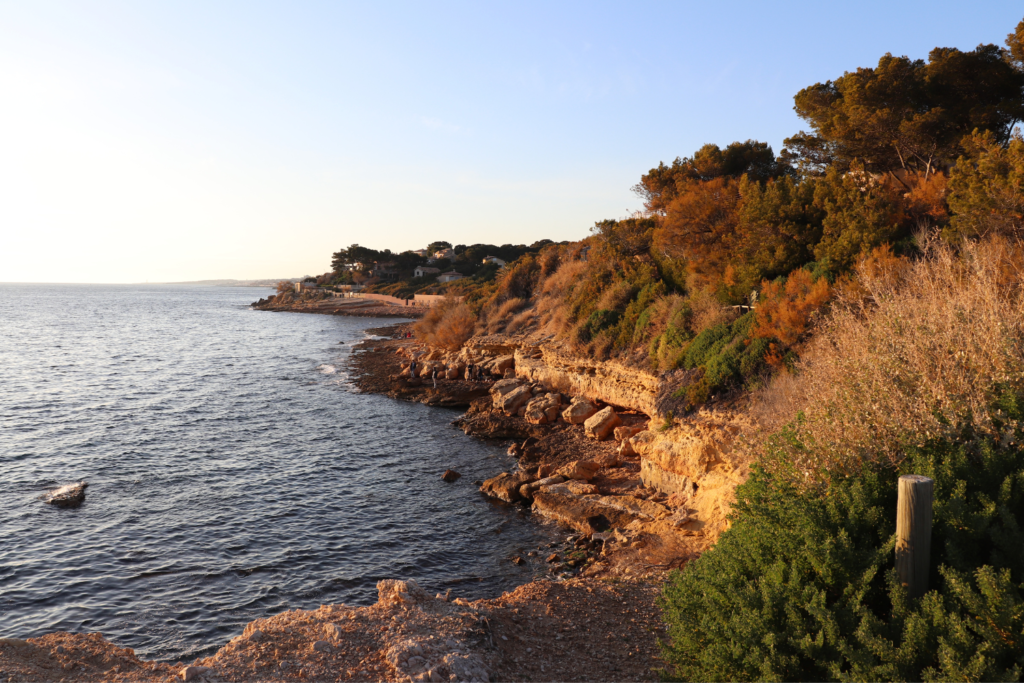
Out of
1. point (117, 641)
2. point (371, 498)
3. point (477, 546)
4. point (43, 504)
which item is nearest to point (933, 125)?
point (477, 546)

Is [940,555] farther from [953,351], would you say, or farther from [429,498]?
[429,498]

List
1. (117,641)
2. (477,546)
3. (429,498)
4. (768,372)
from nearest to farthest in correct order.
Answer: (117,641), (477,546), (768,372), (429,498)

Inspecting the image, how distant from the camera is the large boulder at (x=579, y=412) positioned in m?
23.2

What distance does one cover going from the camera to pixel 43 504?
16438mm

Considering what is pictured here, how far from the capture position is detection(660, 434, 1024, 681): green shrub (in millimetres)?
5102

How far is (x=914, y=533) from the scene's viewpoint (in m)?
5.68

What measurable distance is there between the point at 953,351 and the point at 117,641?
14.2 meters

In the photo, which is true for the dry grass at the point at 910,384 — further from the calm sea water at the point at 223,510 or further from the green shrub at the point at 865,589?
the calm sea water at the point at 223,510

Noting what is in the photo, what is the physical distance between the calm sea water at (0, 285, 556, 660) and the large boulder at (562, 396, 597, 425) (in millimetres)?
3436

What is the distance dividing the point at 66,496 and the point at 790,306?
21762 mm

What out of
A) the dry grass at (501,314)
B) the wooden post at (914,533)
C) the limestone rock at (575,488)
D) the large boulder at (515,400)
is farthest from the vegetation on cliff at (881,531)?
the dry grass at (501,314)

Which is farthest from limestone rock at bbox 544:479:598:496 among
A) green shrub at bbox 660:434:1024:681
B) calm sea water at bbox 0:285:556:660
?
green shrub at bbox 660:434:1024:681

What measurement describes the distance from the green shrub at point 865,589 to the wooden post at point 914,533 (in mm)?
141

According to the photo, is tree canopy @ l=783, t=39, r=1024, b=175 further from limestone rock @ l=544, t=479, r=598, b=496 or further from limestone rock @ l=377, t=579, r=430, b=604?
limestone rock @ l=377, t=579, r=430, b=604
